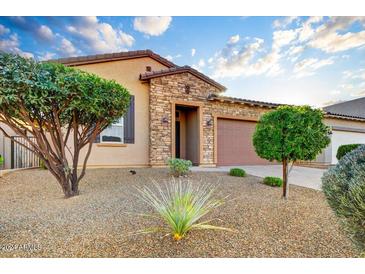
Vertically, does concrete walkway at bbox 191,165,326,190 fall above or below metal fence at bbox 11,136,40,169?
below

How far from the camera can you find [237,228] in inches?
115

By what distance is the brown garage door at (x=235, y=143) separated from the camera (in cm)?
951

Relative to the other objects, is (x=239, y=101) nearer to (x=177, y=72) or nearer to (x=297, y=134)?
(x=177, y=72)

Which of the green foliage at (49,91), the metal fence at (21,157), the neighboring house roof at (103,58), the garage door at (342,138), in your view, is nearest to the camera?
the green foliage at (49,91)

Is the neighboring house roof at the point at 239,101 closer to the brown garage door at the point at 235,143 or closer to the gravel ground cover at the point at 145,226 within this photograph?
the brown garage door at the point at 235,143

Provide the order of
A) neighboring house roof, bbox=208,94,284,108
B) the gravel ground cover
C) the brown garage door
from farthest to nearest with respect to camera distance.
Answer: the brown garage door < neighboring house roof, bbox=208,94,284,108 < the gravel ground cover

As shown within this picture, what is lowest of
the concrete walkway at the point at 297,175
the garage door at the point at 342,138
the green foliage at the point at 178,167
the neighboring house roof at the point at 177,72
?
the concrete walkway at the point at 297,175

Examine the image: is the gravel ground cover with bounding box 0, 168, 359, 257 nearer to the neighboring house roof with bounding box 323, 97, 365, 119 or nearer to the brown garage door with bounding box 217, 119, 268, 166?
the brown garage door with bounding box 217, 119, 268, 166

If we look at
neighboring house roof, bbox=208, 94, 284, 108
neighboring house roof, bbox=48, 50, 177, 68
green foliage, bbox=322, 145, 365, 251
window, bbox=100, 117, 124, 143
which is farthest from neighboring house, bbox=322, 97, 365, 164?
green foliage, bbox=322, 145, 365, 251

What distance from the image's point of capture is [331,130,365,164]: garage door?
11.1m

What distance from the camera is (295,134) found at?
4.23 meters

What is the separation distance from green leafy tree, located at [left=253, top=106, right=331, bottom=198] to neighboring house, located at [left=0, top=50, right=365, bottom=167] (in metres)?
4.44

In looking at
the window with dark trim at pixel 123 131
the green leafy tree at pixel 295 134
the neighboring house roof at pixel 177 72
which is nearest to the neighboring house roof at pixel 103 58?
the neighboring house roof at pixel 177 72
